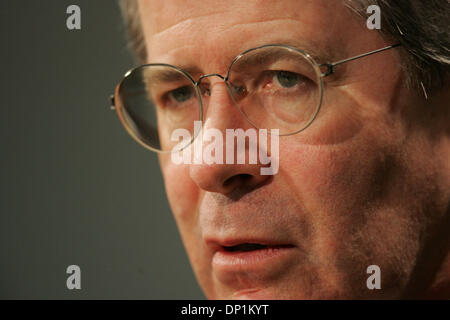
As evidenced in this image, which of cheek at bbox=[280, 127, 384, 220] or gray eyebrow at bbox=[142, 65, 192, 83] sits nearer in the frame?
cheek at bbox=[280, 127, 384, 220]

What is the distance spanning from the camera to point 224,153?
987 mm

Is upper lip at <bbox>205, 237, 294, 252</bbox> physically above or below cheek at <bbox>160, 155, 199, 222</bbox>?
below

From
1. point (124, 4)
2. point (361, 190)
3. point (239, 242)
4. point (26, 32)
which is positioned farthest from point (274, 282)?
point (26, 32)

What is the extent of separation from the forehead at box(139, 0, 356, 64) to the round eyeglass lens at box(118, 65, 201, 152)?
7cm

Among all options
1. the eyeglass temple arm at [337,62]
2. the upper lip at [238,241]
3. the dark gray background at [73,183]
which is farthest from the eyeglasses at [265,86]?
the dark gray background at [73,183]

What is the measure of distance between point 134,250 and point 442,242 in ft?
2.79

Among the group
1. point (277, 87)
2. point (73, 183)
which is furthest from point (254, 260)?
point (73, 183)

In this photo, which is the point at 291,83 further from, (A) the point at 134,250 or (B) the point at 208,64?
(A) the point at 134,250

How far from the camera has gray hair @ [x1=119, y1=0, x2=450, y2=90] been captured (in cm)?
96

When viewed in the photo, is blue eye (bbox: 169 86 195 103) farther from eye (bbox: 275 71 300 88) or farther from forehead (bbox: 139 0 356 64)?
eye (bbox: 275 71 300 88)

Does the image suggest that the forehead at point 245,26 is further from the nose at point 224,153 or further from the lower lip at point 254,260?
the lower lip at point 254,260

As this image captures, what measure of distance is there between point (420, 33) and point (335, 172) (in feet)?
0.85

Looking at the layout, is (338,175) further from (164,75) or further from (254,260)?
(164,75)
